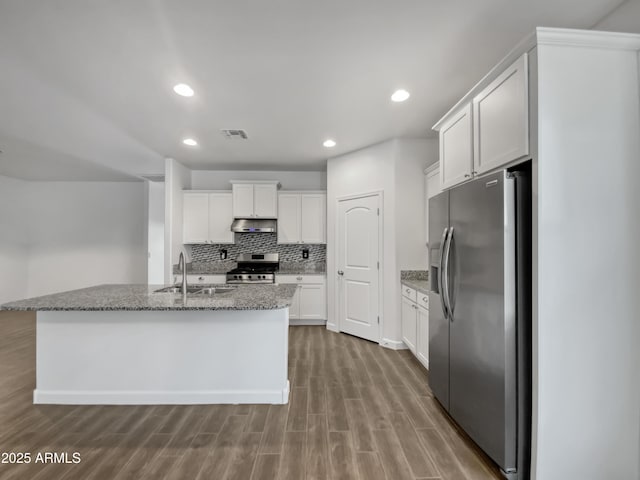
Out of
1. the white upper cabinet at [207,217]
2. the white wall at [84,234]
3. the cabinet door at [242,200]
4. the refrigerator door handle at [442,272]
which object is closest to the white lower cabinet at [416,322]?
the refrigerator door handle at [442,272]

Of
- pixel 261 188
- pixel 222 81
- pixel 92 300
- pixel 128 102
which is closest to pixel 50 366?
pixel 92 300

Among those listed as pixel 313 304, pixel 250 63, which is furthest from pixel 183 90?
pixel 313 304

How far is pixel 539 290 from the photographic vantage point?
145cm

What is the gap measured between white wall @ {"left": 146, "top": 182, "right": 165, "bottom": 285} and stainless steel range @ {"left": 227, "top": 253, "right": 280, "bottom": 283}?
2132 mm

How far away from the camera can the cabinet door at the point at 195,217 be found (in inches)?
191

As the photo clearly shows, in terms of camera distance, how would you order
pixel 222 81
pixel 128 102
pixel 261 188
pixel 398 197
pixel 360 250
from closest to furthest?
pixel 222 81 → pixel 128 102 → pixel 398 197 → pixel 360 250 → pixel 261 188

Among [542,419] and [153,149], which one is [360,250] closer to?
[542,419]

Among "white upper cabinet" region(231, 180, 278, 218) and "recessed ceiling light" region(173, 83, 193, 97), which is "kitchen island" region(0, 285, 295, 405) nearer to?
"recessed ceiling light" region(173, 83, 193, 97)

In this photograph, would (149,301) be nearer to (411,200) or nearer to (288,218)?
(288,218)

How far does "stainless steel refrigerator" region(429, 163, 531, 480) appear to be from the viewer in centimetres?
154

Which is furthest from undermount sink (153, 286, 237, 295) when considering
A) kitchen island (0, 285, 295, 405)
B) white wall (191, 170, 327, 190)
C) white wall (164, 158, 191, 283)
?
white wall (191, 170, 327, 190)

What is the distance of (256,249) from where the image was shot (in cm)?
518

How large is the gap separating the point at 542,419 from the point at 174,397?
2494 mm

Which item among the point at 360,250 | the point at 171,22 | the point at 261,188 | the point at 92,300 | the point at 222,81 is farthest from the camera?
the point at 261,188
